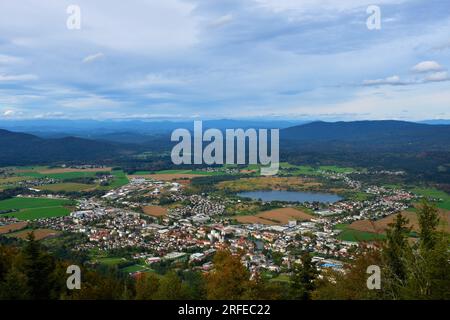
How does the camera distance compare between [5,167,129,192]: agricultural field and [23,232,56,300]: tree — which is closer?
[23,232,56,300]: tree

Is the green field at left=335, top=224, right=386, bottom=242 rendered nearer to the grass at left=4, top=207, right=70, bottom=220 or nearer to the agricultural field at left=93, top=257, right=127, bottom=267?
the agricultural field at left=93, top=257, right=127, bottom=267

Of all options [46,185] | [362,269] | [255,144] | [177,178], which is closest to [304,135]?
[255,144]

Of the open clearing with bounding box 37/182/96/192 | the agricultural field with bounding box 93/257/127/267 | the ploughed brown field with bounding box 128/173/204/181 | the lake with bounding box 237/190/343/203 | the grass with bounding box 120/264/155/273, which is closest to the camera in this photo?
the grass with bounding box 120/264/155/273

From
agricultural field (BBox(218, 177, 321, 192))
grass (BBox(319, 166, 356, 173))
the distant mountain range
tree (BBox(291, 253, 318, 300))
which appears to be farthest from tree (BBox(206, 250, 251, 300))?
the distant mountain range

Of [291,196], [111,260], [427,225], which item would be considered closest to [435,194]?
[291,196]

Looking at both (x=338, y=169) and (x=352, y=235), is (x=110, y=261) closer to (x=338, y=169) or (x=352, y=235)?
(x=352, y=235)
